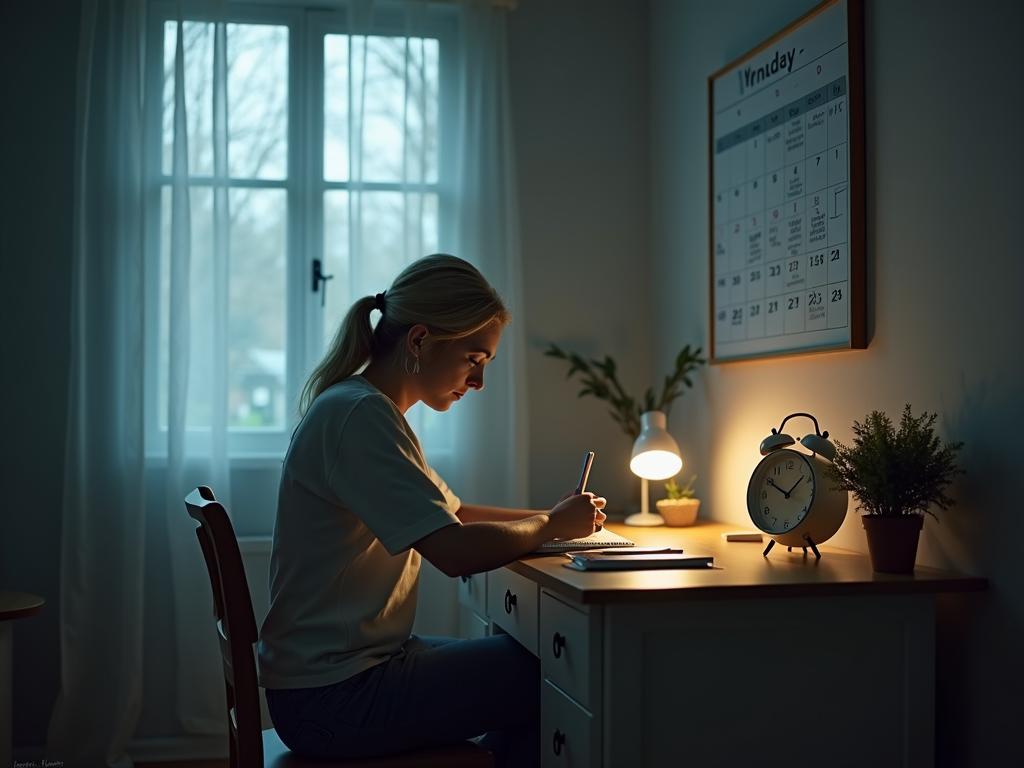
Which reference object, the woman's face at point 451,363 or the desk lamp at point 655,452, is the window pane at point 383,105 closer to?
the desk lamp at point 655,452

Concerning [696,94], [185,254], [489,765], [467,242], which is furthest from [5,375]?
[696,94]

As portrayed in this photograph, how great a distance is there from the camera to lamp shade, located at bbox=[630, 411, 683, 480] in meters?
2.49

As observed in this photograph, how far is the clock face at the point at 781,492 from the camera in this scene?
1.88 metres

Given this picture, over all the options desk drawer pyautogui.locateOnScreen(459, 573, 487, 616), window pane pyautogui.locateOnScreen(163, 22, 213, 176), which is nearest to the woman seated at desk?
desk drawer pyautogui.locateOnScreen(459, 573, 487, 616)

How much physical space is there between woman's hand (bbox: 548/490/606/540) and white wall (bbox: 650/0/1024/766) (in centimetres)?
57

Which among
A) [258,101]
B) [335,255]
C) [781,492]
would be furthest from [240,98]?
[781,492]

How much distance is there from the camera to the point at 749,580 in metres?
1.57

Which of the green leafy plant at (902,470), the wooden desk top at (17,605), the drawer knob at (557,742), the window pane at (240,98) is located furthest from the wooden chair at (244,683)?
the window pane at (240,98)

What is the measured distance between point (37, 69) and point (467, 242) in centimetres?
132

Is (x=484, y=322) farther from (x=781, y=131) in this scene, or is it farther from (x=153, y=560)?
(x=153, y=560)

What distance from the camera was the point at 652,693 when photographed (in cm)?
153

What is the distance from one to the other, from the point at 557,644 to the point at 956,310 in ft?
2.98

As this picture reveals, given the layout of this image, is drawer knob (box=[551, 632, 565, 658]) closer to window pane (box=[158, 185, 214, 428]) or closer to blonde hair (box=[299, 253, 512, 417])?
blonde hair (box=[299, 253, 512, 417])

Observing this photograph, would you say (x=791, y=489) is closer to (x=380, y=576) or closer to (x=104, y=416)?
(x=380, y=576)
